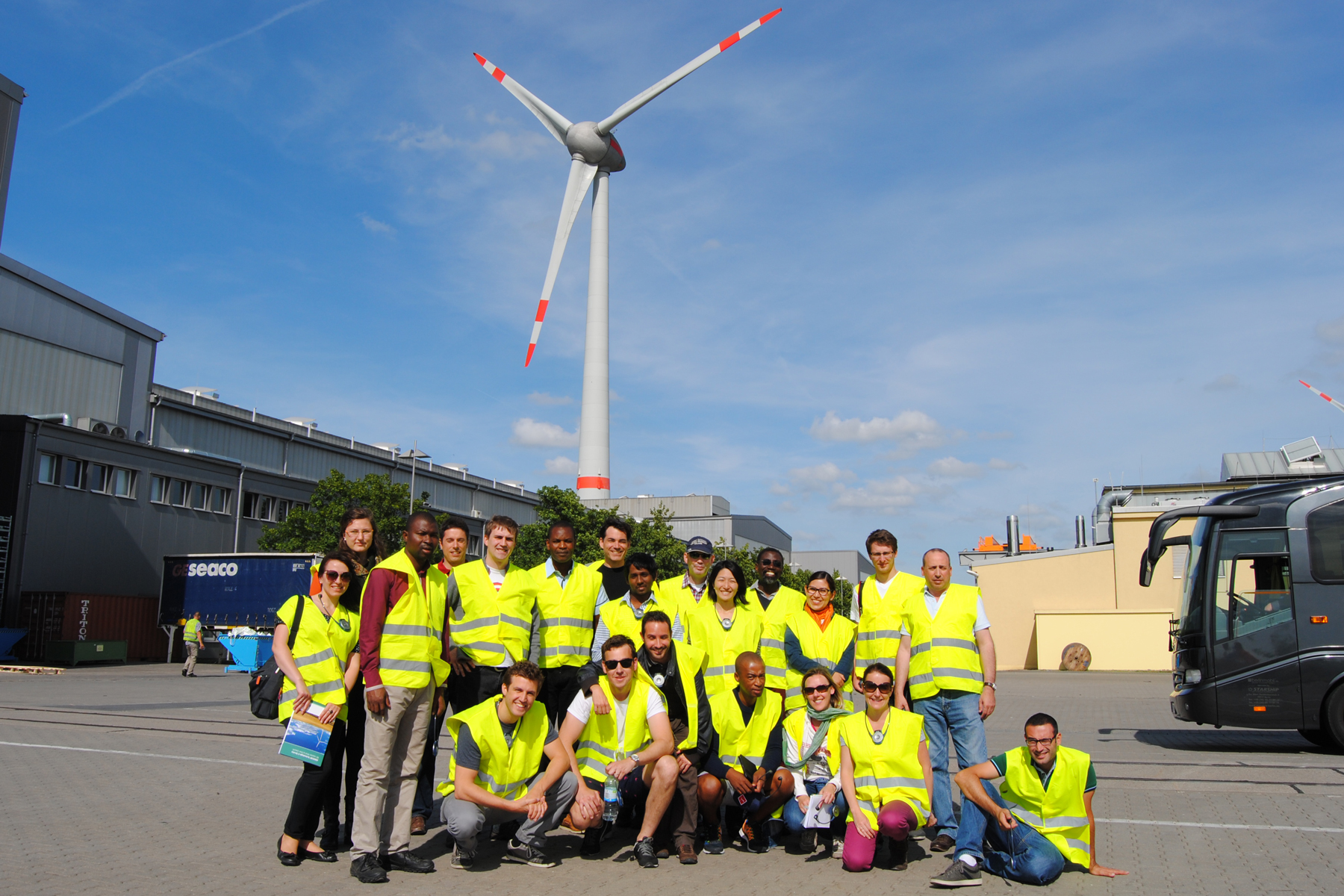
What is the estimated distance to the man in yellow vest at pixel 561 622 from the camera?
6812 millimetres

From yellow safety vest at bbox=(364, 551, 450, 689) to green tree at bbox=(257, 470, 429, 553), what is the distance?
32.0m

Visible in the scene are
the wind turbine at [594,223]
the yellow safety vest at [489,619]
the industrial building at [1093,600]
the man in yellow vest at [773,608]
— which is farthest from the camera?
the wind turbine at [594,223]

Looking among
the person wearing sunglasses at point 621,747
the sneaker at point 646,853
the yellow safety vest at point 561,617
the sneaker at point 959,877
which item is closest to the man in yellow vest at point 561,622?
the yellow safety vest at point 561,617

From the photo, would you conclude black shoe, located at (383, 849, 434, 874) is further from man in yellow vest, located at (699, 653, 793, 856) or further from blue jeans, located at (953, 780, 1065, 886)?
blue jeans, located at (953, 780, 1065, 886)

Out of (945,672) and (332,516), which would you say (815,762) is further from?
(332,516)

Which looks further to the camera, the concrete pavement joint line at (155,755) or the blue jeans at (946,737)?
the concrete pavement joint line at (155,755)

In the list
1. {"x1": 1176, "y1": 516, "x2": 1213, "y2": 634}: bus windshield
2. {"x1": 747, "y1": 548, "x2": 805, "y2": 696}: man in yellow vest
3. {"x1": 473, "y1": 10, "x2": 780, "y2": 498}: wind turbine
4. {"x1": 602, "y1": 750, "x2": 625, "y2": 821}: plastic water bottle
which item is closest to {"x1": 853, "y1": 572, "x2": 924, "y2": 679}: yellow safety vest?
{"x1": 747, "y1": 548, "x2": 805, "y2": 696}: man in yellow vest

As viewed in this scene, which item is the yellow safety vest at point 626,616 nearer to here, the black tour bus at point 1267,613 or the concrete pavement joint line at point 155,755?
the concrete pavement joint line at point 155,755

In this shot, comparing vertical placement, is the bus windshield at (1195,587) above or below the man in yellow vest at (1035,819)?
above

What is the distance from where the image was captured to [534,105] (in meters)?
48.8

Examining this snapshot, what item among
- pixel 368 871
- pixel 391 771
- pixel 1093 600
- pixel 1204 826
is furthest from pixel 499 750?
pixel 1093 600

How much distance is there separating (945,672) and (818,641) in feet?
4.30

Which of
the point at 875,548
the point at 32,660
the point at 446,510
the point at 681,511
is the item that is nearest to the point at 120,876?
the point at 875,548

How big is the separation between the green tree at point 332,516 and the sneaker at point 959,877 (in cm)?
3327
